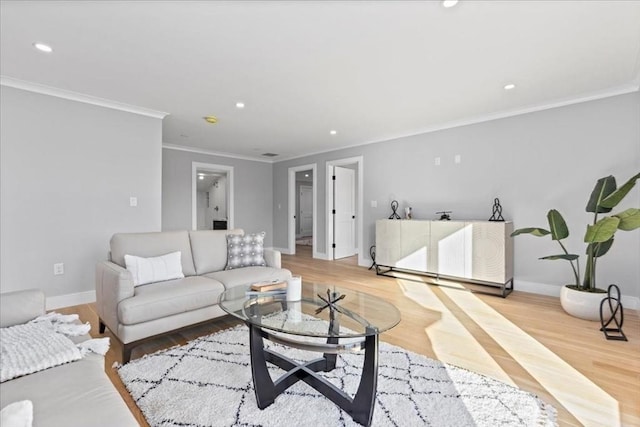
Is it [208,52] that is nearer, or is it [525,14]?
[525,14]

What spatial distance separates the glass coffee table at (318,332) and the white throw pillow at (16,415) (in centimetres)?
90

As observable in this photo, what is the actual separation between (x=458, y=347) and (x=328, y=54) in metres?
2.54

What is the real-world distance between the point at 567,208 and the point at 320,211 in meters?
4.06

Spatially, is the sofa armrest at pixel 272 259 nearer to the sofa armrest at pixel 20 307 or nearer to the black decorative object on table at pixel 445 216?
the sofa armrest at pixel 20 307

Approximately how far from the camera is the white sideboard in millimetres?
→ 3555

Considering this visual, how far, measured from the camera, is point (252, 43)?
2242 millimetres

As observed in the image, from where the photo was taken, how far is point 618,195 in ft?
8.66

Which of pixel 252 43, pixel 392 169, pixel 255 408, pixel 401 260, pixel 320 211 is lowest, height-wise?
pixel 255 408

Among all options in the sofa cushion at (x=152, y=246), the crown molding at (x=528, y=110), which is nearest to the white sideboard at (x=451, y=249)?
the crown molding at (x=528, y=110)

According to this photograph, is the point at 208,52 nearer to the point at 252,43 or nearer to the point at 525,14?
the point at 252,43

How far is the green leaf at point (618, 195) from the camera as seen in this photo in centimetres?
258

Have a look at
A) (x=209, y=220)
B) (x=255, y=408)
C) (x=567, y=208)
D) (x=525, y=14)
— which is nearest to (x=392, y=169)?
(x=567, y=208)

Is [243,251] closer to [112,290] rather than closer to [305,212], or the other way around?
[112,290]

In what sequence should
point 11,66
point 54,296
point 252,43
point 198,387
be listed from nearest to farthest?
point 198,387
point 252,43
point 11,66
point 54,296
